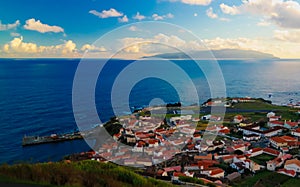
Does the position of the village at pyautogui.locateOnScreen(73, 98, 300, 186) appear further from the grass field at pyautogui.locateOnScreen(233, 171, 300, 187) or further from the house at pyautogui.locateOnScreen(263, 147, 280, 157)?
the grass field at pyautogui.locateOnScreen(233, 171, 300, 187)

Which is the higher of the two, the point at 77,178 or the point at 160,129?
the point at 77,178

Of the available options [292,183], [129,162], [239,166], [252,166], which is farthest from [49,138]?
[292,183]

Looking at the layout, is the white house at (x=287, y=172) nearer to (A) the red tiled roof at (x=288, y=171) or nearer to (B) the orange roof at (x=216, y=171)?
(A) the red tiled roof at (x=288, y=171)

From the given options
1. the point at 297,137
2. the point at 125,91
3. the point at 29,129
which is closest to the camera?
the point at 297,137

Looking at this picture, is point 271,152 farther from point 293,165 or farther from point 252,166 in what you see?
point 252,166

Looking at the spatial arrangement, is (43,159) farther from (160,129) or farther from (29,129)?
(160,129)

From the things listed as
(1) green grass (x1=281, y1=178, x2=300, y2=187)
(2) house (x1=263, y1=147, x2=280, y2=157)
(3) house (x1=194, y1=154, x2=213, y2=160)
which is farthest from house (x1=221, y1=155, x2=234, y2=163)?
(1) green grass (x1=281, y1=178, x2=300, y2=187)

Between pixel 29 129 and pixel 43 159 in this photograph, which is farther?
pixel 29 129

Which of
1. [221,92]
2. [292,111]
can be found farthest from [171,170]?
[221,92]

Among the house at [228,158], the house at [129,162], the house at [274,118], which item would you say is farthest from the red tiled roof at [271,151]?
the house at [129,162]
